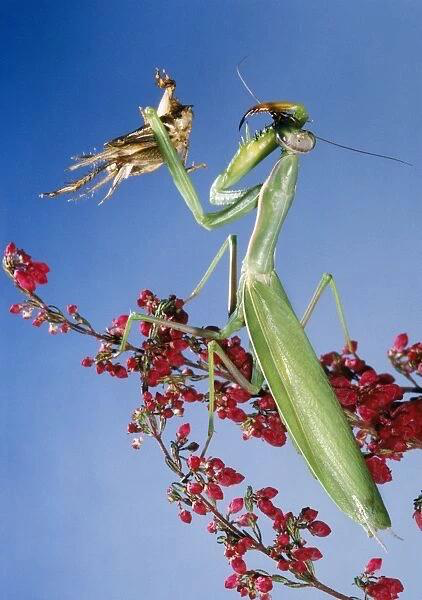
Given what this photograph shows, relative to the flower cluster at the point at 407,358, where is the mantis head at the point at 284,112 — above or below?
above

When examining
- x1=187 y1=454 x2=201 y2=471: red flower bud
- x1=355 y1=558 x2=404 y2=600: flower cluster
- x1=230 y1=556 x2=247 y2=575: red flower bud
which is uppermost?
x1=187 y1=454 x2=201 y2=471: red flower bud

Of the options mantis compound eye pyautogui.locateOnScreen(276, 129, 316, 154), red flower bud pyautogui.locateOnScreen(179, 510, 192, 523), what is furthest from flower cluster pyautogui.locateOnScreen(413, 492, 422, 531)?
mantis compound eye pyautogui.locateOnScreen(276, 129, 316, 154)

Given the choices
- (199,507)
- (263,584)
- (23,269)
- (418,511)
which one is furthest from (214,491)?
(23,269)

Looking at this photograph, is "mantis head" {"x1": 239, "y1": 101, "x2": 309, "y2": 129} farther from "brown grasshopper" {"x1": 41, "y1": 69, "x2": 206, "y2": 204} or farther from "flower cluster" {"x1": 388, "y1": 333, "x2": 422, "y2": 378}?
"flower cluster" {"x1": 388, "y1": 333, "x2": 422, "y2": 378}

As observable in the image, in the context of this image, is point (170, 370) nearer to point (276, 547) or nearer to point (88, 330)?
point (88, 330)

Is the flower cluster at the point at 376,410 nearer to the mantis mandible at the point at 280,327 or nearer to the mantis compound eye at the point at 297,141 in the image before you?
the mantis mandible at the point at 280,327

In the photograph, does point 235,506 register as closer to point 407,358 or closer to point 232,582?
point 232,582

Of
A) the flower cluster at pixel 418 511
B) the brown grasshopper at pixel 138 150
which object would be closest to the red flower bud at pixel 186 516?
the flower cluster at pixel 418 511
